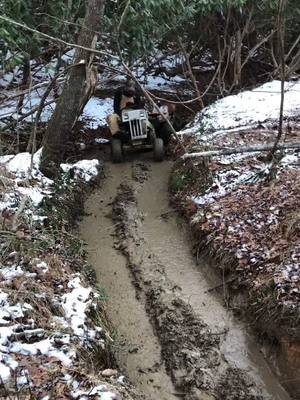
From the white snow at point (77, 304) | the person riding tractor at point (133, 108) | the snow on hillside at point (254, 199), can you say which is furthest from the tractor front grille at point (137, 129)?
the white snow at point (77, 304)

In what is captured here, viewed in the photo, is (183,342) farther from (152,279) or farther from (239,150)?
(239,150)

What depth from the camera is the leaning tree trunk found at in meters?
7.50

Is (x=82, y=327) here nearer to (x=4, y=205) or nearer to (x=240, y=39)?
(x=4, y=205)

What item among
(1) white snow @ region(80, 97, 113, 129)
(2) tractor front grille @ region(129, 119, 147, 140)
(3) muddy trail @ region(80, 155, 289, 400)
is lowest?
(3) muddy trail @ region(80, 155, 289, 400)

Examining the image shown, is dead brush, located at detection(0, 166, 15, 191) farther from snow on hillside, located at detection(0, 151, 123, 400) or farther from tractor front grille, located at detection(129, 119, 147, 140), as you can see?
tractor front grille, located at detection(129, 119, 147, 140)

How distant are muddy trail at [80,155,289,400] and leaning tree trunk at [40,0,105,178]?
1.01m

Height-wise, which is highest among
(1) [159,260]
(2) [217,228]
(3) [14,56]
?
(3) [14,56]

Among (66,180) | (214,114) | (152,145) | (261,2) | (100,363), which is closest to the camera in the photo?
(100,363)

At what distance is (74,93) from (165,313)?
386 centimetres

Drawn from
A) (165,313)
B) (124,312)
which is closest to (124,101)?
(124,312)

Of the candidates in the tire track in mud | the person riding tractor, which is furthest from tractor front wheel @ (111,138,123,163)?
the tire track in mud

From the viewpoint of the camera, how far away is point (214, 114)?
1061 centimetres

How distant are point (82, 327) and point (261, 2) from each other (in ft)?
32.2

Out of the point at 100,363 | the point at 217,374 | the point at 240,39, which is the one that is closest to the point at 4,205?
the point at 100,363
